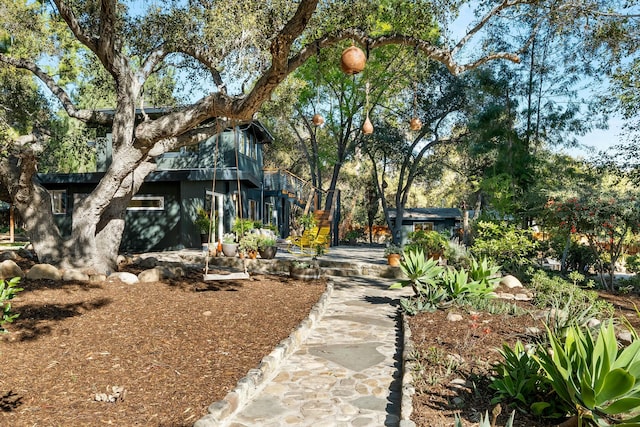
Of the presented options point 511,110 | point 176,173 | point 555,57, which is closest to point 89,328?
point 176,173

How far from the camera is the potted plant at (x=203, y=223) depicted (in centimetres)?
1716

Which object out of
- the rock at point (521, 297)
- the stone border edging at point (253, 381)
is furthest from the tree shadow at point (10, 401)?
the rock at point (521, 297)

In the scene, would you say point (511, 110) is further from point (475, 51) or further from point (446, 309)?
point (446, 309)

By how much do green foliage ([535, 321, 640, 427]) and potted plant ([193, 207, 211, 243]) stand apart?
15170 mm

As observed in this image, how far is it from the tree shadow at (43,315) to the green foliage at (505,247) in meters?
9.34

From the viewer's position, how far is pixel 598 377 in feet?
9.46

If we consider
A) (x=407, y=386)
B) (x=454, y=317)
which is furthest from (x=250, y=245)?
(x=407, y=386)

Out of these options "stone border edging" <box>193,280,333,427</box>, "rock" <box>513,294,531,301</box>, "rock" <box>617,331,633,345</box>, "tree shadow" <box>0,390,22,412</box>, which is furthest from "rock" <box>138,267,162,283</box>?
"rock" <box>617,331,633,345</box>

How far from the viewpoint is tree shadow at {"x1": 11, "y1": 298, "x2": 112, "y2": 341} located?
5641 mm

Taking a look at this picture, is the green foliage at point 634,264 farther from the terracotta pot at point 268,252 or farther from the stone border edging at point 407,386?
the stone border edging at point 407,386

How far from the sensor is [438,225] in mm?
29125

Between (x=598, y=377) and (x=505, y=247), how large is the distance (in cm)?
942

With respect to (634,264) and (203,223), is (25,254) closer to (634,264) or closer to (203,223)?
(203,223)

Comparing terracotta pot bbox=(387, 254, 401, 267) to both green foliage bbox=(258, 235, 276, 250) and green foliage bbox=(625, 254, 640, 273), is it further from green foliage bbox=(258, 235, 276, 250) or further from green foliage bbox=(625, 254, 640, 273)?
green foliage bbox=(625, 254, 640, 273)
